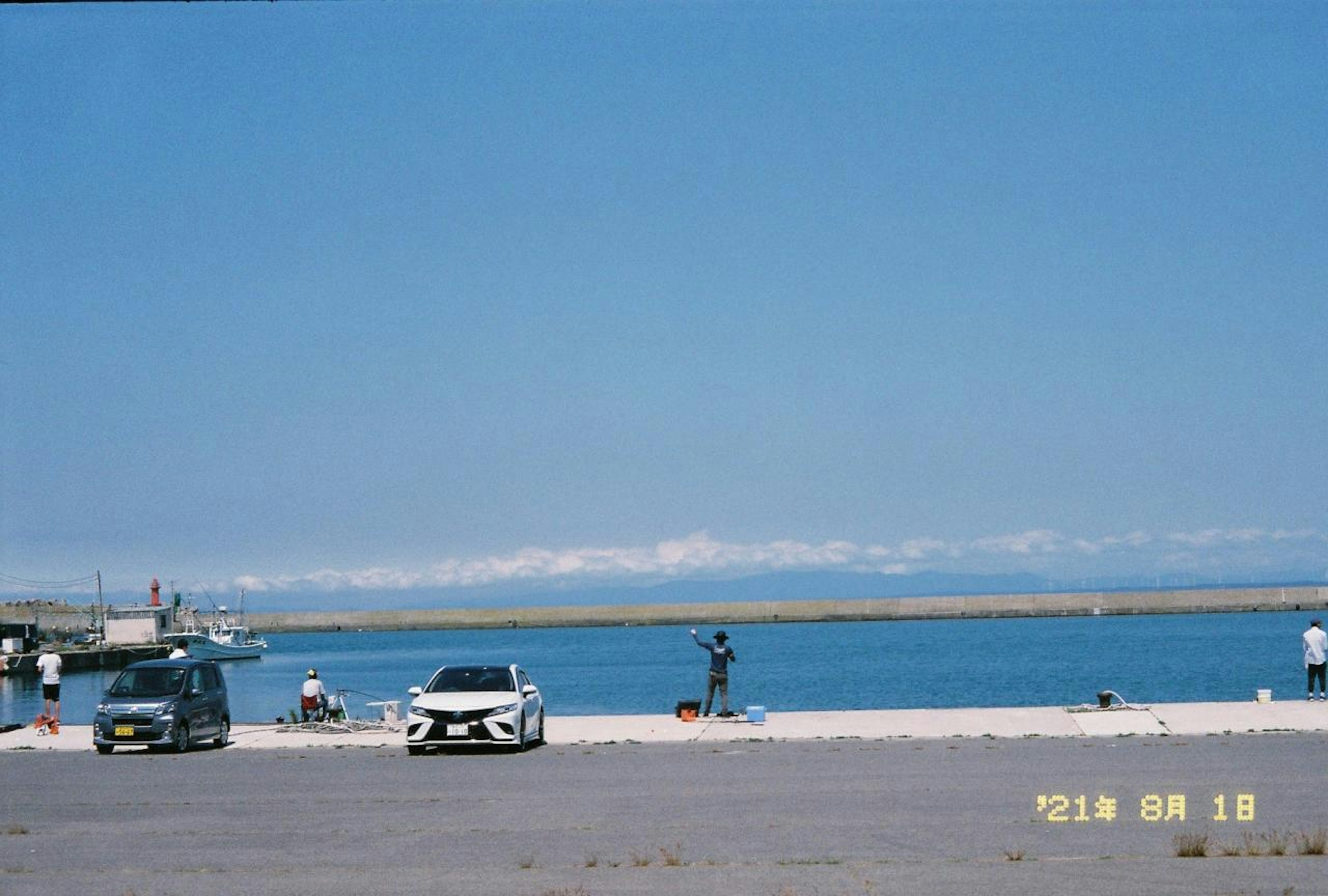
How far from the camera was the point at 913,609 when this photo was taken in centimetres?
17900

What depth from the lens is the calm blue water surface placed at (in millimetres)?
60906

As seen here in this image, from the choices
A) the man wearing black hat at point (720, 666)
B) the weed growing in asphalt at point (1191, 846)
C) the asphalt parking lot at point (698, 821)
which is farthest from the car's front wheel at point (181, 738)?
the weed growing in asphalt at point (1191, 846)

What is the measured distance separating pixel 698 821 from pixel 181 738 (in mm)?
14498

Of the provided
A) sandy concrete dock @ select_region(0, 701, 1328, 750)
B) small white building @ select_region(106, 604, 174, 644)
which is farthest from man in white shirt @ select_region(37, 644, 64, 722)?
small white building @ select_region(106, 604, 174, 644)

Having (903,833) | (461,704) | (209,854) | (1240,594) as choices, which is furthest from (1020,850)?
(1240,594)

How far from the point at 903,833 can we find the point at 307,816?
713cm

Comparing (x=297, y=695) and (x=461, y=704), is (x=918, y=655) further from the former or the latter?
(x=461, y=704)

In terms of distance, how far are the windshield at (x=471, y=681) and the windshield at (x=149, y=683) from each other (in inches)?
192

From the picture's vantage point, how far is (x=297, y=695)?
75.1 metres

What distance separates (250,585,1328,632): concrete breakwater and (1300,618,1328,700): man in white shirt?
140218 mm

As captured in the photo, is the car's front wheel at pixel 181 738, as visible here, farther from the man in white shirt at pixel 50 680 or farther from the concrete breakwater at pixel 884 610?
the concrete breakwater at pixel 884 610

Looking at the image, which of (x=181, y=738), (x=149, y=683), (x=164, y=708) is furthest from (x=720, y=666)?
(x=149, y=683)

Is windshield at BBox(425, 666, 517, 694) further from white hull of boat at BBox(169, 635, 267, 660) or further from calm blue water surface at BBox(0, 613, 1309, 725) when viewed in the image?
white hull of boat at BBox(169, 635, 267, 660)

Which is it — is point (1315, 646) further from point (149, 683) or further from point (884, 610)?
point (884, 610)
